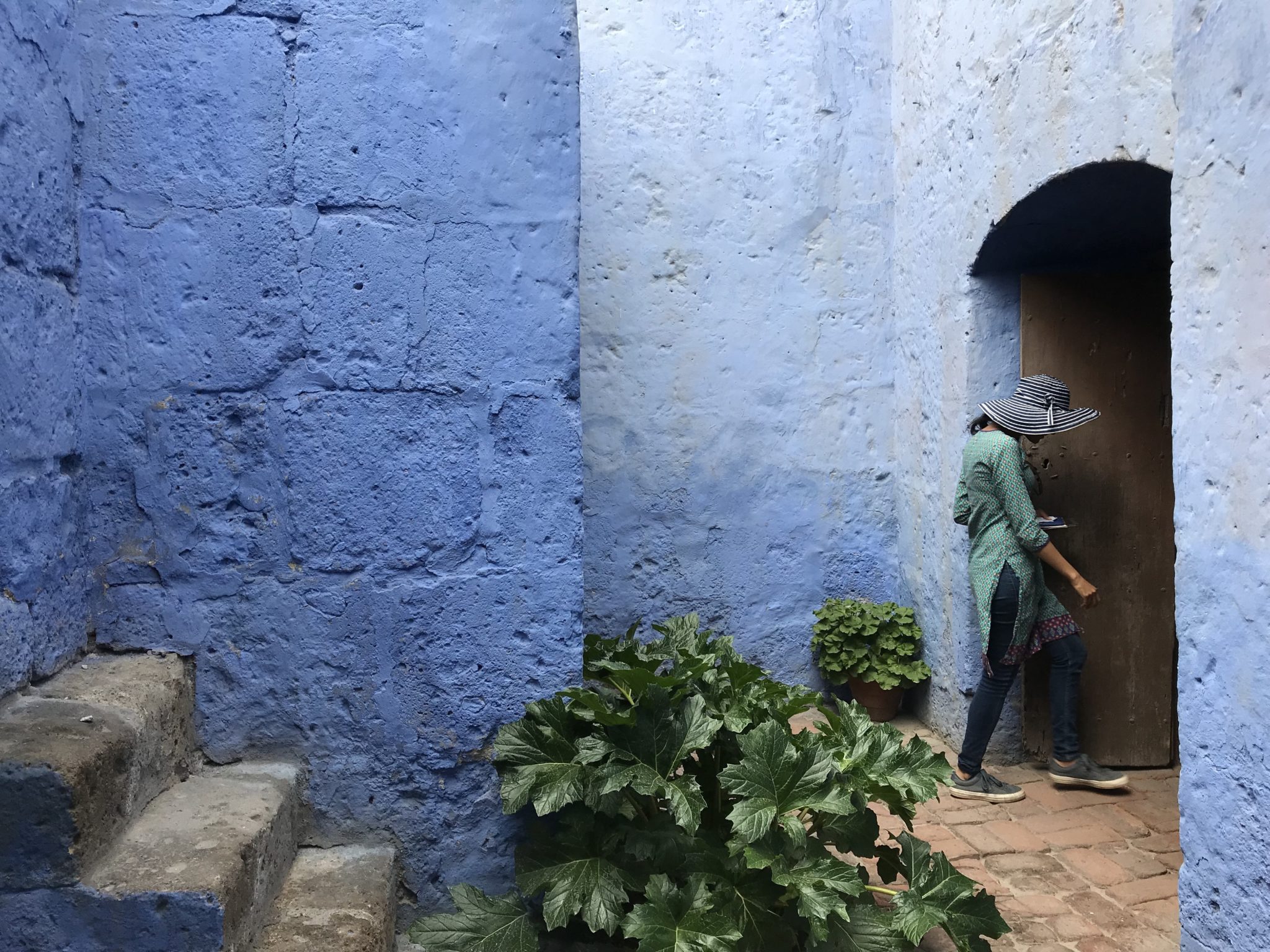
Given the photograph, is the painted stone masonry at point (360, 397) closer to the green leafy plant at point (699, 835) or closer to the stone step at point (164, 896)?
the stone step at point (164, 896)

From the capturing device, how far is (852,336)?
514 centimetres

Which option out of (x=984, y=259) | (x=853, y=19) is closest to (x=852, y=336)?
(x=984, y=259)

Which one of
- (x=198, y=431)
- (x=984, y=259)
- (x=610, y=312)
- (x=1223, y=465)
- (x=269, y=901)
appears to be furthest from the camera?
(x=610, y=312)

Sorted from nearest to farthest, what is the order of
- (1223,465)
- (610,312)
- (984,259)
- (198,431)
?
1. (1223,465)
2. (198,431)
3. (984,259)
4. (610,312)

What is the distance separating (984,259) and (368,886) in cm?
345

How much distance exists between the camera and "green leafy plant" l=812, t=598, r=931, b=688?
4.85 meters

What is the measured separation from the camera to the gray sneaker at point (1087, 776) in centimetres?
403

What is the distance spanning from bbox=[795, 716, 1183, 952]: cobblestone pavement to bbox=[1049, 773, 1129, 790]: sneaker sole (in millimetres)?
32

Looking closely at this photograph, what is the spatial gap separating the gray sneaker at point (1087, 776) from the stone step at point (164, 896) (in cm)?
324

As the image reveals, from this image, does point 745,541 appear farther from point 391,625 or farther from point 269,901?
point 269,901

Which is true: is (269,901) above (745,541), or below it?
below

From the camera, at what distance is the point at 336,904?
7.47 ft

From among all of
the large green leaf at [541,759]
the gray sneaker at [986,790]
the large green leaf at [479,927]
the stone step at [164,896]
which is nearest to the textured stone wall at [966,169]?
the gray sneaker at [986,790]

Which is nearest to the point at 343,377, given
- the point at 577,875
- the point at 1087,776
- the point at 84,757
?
the point at 84,757
